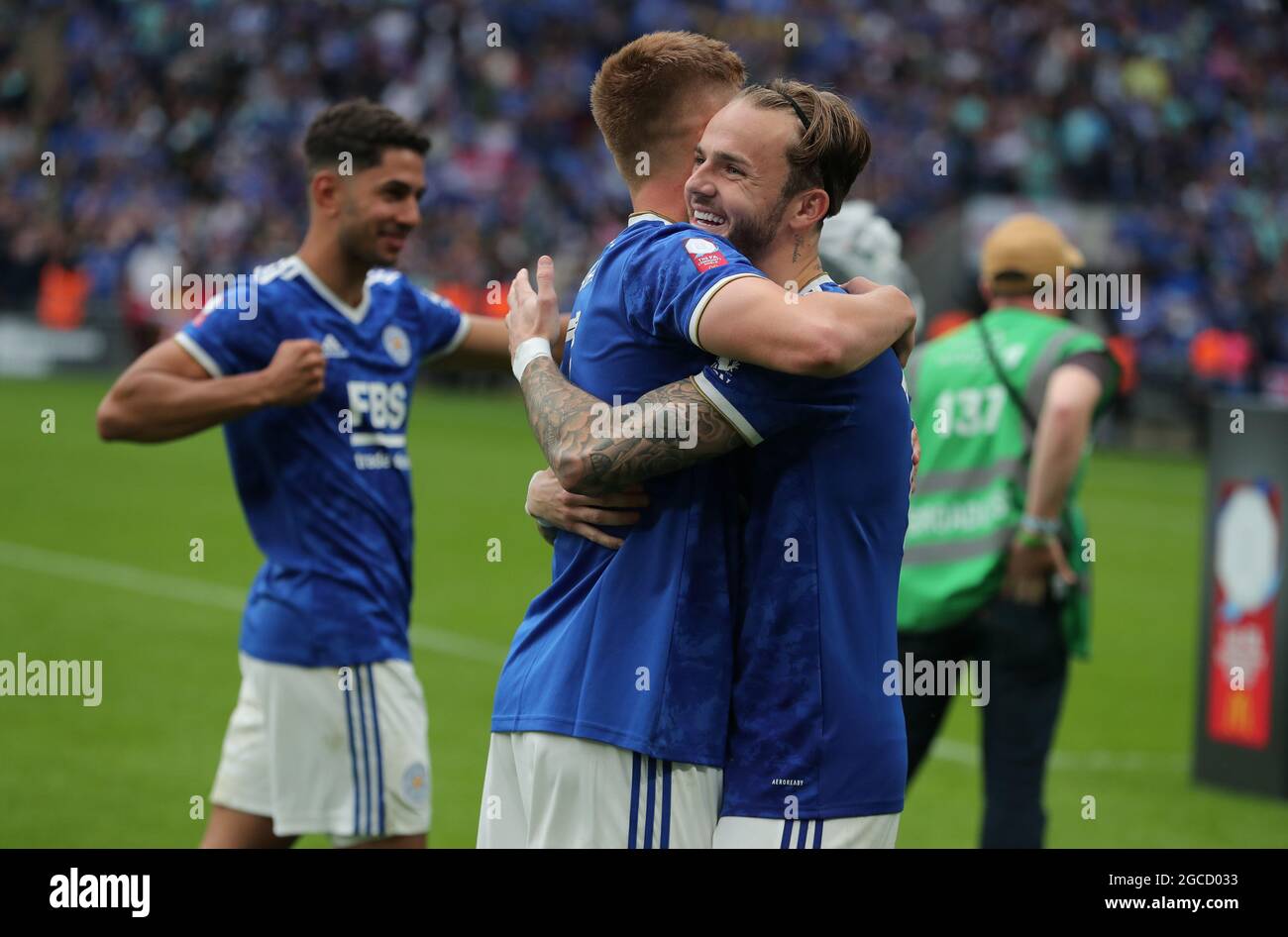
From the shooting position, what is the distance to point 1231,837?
23.6 ft

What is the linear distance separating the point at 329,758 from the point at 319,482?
2.52ft

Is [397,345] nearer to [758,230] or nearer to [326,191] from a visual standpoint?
[326,191]

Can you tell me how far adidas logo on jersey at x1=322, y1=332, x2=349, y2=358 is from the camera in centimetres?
494

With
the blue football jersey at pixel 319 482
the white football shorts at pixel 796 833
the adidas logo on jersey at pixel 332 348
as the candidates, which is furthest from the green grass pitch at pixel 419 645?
the white football shorts at pixel 796 833

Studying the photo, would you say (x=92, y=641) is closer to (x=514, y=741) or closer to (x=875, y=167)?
(x=514, y=741)

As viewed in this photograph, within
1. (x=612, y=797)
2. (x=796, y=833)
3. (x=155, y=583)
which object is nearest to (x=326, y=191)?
(x=612, y=797)

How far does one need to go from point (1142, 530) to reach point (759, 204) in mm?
13757

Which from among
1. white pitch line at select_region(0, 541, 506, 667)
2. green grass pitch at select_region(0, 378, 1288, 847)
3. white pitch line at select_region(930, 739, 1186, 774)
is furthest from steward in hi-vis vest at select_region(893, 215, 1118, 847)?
white pitch line at select_region(0, 541, 506, 667)

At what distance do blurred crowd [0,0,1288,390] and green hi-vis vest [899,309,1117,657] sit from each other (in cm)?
1962

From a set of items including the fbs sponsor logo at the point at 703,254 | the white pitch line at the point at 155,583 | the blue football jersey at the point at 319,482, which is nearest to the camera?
the fbs sponsor logo at the point at 703,254

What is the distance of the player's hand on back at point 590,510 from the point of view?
3.21m

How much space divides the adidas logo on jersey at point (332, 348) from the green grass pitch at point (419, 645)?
2520 millimetres

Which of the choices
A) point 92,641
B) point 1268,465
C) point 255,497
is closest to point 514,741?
point 255,497

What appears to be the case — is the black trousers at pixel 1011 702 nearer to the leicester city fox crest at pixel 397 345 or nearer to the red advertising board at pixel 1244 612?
the leicester city fox crest at pixel 397 345
